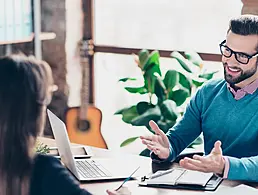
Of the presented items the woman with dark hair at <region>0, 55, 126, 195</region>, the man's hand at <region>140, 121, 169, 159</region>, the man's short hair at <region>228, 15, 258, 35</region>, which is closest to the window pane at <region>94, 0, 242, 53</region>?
the man's short hair at <region>228, 15, 258, 35</region>

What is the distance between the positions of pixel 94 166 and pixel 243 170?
1.70 ft

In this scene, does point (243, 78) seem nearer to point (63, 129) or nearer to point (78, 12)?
point (63, 129)

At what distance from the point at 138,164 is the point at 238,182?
1.22 ft

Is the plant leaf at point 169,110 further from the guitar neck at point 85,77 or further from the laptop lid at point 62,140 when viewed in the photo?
the laptop lid at point 62,140

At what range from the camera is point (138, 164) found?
2221 millimetres

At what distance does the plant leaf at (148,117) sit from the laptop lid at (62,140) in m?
1.46

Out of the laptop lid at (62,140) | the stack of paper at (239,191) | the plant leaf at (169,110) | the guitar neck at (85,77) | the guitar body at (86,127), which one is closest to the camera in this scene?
the laptop lid at (62,140)

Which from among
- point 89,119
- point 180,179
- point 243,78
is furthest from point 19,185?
point 89,119

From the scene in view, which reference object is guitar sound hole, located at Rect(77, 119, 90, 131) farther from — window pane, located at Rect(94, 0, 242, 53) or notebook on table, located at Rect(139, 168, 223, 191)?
notebook on table, located at Rect(139, 168, 223, 191)

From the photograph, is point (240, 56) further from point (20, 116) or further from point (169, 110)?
point (20, 116)

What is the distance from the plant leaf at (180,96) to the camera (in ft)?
11.0

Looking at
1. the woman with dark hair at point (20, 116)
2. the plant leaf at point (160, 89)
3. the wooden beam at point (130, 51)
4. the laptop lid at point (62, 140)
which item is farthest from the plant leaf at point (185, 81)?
the woman with dark hair at point (20, 116)

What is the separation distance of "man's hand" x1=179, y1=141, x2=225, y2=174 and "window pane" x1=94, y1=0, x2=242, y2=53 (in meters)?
1.81

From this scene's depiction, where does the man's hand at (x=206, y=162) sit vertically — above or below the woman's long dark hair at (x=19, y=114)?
below
